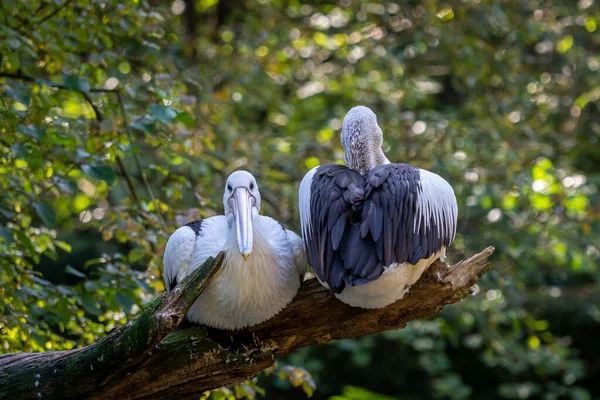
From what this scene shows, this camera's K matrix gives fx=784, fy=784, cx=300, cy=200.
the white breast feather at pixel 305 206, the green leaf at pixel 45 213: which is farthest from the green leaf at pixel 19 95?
the white breast feather at pixel 305 206

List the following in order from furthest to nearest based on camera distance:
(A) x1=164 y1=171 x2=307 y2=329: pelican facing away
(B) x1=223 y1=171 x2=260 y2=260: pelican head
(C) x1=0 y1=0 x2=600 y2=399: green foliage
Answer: (C) x1=0 y1=0 x2=600 y2=399: green foliage → (A) x1=164 y1=171 x2=307 y2=329: pelican facing away → (B) x1=223 y1=171 x2=260 y2=260: pelican head

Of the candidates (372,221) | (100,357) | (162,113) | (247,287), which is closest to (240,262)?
(247,287)

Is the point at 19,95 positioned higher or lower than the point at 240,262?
higher

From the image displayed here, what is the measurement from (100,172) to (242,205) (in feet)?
3.72

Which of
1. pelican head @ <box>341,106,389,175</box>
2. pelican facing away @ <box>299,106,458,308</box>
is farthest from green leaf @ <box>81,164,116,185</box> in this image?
pelican head @ <box>341,106,389,175</box>

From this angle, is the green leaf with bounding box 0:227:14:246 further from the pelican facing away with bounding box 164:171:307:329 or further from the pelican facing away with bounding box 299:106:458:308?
the pelican facing away with bounding box 299:106:458:308

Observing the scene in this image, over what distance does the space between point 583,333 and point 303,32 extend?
18.4 ft

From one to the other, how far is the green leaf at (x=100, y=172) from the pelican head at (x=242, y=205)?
2.75 feet

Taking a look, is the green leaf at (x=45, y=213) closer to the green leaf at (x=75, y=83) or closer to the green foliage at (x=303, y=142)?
the green foliage at (x=303, y=142)

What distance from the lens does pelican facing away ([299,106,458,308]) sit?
3602mm

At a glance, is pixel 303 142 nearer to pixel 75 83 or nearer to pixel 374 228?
pixel 75 83

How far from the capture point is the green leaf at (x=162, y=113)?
4586 mm

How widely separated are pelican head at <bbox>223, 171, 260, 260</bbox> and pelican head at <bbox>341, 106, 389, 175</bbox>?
2.53 ft

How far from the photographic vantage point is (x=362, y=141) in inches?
178
